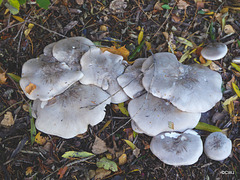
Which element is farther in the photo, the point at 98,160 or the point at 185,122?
the point at 98,160

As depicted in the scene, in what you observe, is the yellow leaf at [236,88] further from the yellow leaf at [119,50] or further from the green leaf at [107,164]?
the green leaf at [107,164]

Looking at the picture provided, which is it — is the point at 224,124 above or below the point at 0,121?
below

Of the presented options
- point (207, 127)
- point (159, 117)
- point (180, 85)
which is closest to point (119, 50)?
point (180, 85)

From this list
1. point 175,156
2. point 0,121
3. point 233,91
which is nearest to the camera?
point 175,156

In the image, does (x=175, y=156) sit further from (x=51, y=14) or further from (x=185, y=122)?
(x=51, y=14)

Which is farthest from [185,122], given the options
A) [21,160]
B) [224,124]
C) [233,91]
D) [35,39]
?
[35,39]

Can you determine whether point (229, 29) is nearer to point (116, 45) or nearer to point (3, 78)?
point (116, 45)

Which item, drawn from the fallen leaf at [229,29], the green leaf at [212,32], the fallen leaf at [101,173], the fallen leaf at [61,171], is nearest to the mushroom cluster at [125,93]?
the fallen leaf at [61,171]
